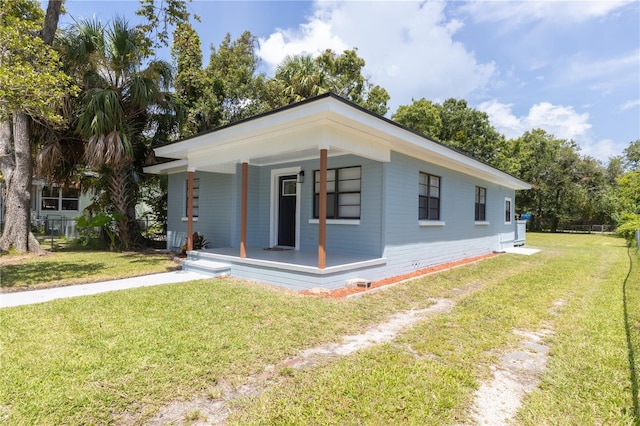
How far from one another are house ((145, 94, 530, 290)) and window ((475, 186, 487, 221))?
352mm

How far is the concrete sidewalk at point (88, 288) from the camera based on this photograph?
5.40m

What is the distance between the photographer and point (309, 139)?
250 inches

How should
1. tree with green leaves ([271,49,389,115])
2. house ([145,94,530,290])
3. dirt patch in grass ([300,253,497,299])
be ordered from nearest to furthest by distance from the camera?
dirt patch in grass ([300,253,497,299]) < house ([145,94,530,290]) < tree with green leaves ([271,49,389,115])

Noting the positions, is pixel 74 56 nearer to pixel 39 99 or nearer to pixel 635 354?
pixel 39 99

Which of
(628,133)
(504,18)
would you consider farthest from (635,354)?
(628,133)

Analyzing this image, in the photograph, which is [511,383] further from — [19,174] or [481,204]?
[19,174]

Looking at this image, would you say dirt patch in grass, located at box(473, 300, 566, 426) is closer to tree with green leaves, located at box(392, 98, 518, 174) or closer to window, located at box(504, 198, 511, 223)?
window, located at box(504, 198, 511, 223)

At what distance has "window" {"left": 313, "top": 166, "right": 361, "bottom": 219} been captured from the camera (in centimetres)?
802

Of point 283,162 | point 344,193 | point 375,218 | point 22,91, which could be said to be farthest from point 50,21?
point 375,218

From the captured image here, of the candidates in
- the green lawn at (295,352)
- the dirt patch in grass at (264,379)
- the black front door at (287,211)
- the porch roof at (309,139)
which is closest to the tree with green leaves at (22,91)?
the porch roof at (309,139)

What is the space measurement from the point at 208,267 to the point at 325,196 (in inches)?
135

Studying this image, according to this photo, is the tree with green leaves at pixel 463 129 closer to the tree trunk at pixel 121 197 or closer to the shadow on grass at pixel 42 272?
the tree trunk at pixel 121 197

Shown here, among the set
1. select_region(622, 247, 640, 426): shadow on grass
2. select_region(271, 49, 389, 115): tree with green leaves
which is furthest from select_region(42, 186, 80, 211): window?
select_region(622, 247, 640, 426): shadow on grass

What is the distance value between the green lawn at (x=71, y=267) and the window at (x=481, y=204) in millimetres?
10263
